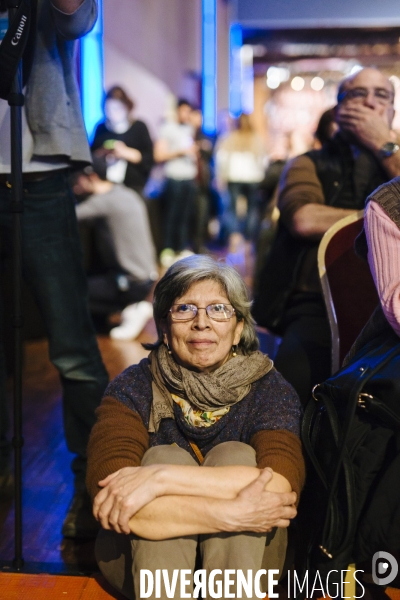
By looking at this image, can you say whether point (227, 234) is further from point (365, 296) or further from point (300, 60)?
point (365, 296)

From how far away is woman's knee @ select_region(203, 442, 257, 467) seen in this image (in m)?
1.69

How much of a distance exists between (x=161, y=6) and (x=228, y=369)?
8.96 meters

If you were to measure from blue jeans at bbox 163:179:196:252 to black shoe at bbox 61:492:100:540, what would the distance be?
620 cm

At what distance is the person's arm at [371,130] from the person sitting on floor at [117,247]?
9.52ft

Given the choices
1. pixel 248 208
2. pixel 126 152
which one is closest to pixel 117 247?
pixel 126 152

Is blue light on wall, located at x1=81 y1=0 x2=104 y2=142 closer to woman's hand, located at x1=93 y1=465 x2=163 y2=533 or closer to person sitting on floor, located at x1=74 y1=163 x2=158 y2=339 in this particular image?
person sitting on floor, located at x1=74 y1=163 x2=158 y2=339

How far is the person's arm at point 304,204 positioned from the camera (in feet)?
8.02

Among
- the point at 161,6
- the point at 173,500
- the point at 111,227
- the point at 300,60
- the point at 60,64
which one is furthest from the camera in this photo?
the point at 300,60

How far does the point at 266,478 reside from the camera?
1638 millimetres

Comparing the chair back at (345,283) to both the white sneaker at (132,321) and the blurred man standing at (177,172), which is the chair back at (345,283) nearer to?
the white sneaker at (132,321)

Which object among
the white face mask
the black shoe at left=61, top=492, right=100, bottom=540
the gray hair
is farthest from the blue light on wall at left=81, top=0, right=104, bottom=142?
the gray hair

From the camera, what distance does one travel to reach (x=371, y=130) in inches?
97.3

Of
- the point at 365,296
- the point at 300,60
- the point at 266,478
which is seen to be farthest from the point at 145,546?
the point at 300,60

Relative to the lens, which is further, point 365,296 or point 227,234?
point 227,234
